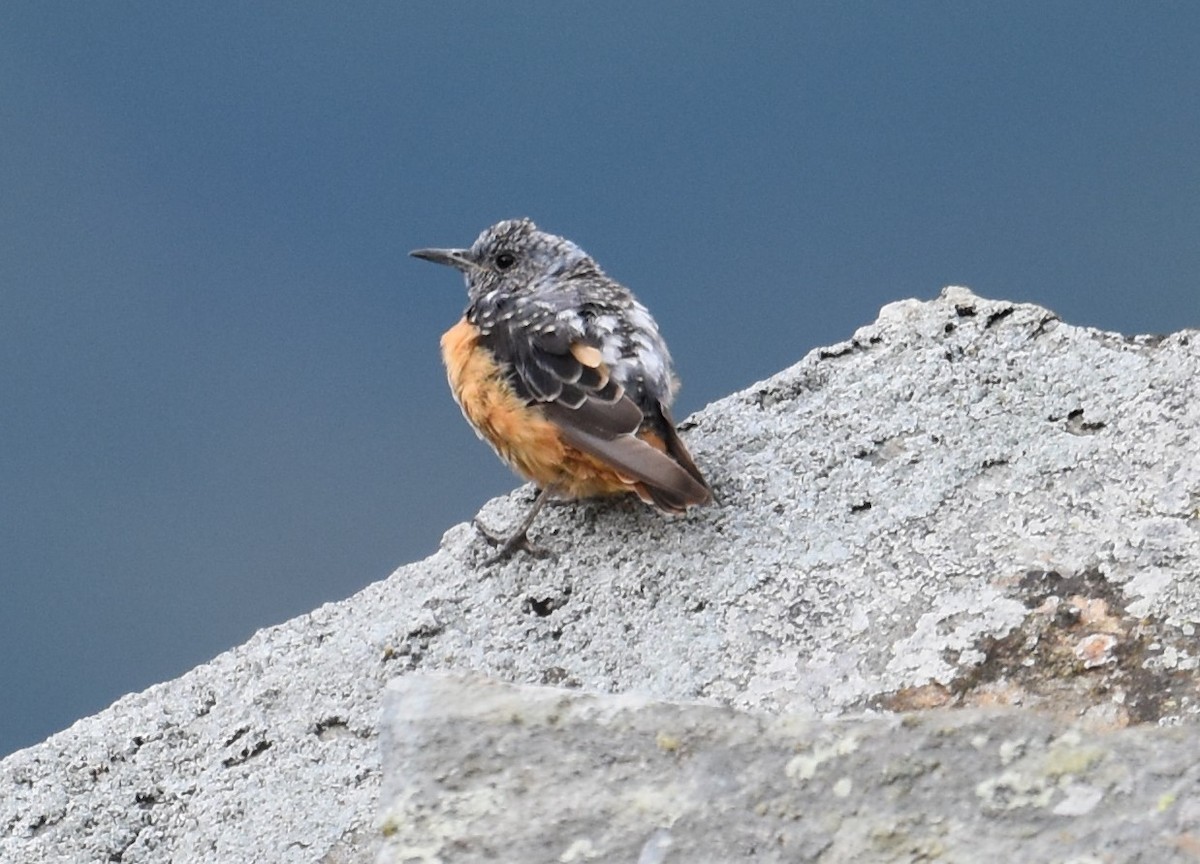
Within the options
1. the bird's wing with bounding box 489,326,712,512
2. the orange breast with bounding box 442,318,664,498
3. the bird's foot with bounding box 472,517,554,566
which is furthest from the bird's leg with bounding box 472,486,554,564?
the bird's wing with bounding box 489,326,712,512

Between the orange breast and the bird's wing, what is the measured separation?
0.05 metres

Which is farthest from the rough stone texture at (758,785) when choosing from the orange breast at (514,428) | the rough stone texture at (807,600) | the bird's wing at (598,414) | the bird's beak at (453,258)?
the bird's beak at (453,258)

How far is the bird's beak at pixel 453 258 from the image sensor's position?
6.92 meters

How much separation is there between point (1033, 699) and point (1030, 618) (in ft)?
0.79

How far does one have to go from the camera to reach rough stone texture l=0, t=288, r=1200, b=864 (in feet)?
11.8

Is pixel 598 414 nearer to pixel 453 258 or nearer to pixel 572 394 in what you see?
pixel 572 394

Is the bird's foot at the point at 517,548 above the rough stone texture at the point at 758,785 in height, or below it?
above

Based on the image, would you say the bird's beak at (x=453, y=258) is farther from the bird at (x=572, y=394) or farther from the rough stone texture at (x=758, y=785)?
the rough stone texture at (x=758, y=785)

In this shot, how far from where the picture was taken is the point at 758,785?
2814mm

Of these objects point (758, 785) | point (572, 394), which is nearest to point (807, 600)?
point (758, 785)

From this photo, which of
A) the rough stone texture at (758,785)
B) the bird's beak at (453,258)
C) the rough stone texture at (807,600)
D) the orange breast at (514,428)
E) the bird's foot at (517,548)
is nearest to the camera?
the rough stone texture at (758,785)

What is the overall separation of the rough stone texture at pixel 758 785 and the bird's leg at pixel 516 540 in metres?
1.53

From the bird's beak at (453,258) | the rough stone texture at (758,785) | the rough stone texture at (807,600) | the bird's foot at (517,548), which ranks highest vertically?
the bird's beak at (453,258)

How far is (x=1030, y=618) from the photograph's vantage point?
360 centimetres
